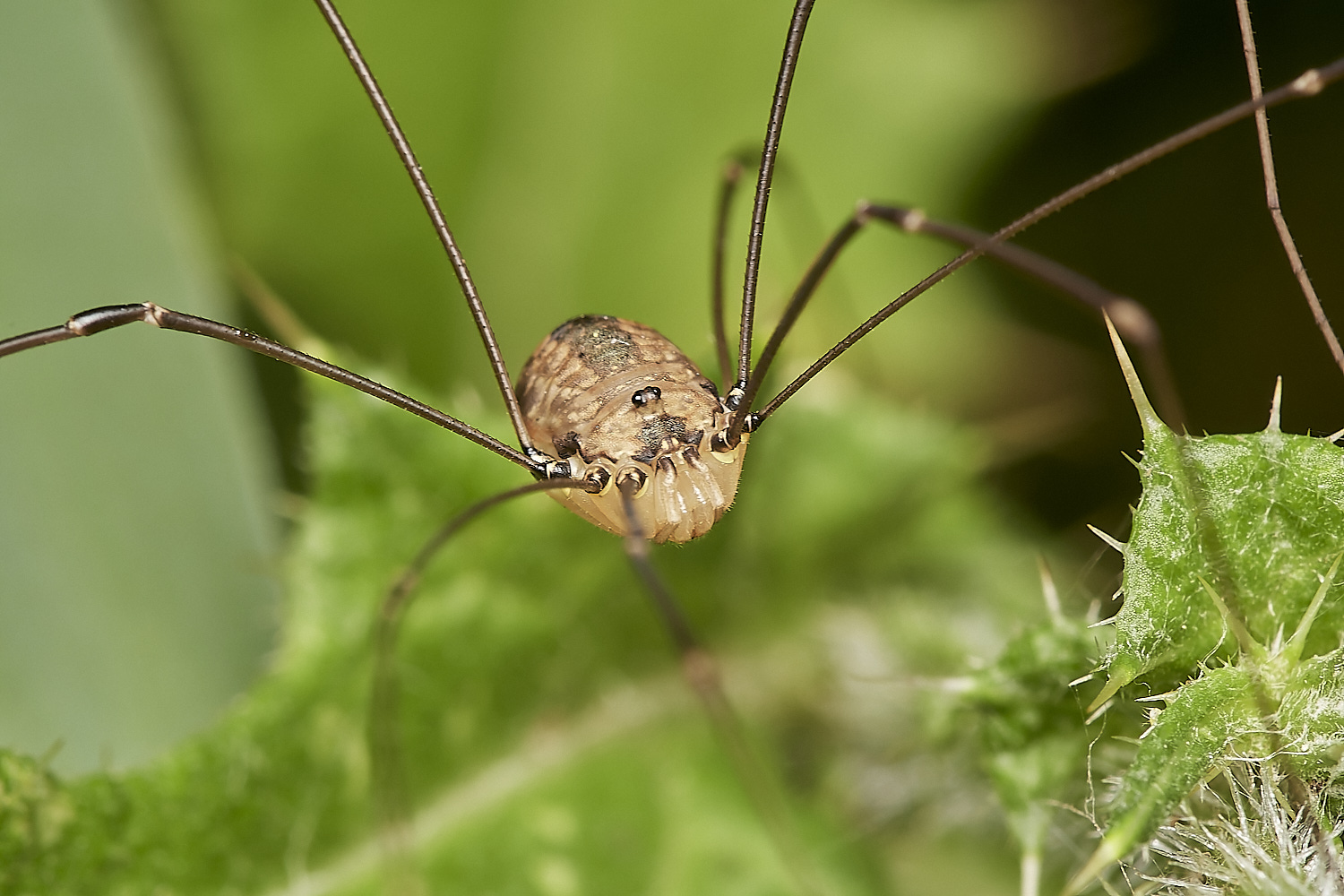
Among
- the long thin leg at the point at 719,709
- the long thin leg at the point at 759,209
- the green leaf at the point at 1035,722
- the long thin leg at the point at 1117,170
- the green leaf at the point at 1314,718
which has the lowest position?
the green leaf at the point at 1314,718

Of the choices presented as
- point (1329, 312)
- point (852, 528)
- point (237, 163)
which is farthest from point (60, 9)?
point (1329, 312)

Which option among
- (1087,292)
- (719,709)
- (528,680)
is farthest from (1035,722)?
(528,680)

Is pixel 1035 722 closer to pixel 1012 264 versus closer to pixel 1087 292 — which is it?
pixel 1087 292

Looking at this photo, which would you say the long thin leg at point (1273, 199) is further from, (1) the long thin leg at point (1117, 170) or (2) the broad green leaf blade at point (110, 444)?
(2) the broad green leaf blade at point (110, 444)

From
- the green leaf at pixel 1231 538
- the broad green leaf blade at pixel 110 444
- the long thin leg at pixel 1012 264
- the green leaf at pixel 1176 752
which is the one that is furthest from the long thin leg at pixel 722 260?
the green leaf at pixel 1176 752

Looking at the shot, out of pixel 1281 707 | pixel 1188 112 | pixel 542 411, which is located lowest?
pixel 1281 707

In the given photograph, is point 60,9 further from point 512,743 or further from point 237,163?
point 512,743
